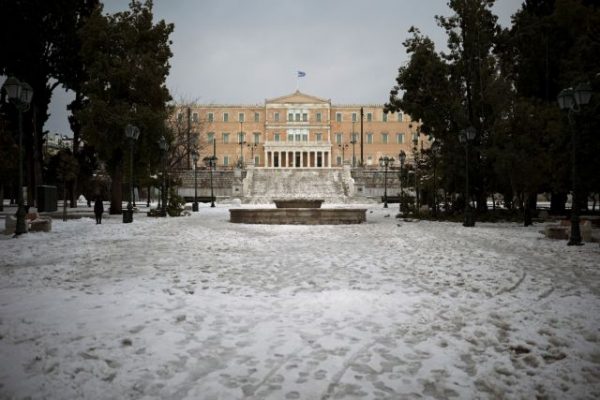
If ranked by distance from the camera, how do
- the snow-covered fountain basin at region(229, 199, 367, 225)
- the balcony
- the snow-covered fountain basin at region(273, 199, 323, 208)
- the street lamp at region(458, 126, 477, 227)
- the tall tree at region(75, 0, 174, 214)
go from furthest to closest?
1. the balcony
2. the snow-covered fountain basin at region(273, 199, 323, 208)
3. the tall tree at region(75, 0, 174, 214)
4. the snow-covered fountain basin at region(229, 199, 367, 225)
5. the street lamp at region(458, 126, 477, 227)

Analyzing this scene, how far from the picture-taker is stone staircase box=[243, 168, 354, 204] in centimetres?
4238

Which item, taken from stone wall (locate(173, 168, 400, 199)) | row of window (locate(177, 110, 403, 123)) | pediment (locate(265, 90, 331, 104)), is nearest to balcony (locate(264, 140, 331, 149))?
row of window (locate(177, 110, 403, 123))

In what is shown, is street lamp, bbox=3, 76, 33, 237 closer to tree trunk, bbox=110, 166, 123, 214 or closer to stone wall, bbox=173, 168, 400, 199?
tree trunk, bbox=110, 166, 123, 214

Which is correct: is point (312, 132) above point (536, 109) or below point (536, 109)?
above

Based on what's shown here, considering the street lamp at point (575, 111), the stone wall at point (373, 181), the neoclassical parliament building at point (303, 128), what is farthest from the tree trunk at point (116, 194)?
the neoclassical parliament building at point (303, 128)

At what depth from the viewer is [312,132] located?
265ft

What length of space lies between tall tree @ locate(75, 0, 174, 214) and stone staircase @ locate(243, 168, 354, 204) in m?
20.5

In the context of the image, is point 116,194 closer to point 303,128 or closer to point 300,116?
point 303,128

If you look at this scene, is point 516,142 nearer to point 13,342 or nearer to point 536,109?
point 536,109

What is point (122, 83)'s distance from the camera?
20797mm

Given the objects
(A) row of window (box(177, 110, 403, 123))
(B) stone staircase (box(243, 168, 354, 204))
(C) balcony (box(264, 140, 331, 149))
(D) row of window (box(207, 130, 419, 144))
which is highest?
(A) row of window (box(177, 110, 403, 123))

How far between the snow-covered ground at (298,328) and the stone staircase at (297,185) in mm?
34168

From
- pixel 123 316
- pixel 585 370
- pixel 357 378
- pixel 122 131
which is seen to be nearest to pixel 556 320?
pixel 585 370

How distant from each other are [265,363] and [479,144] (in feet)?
56.9
